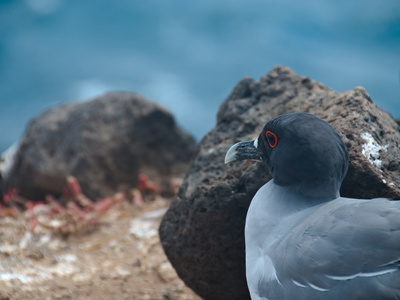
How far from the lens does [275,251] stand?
2.36 metres

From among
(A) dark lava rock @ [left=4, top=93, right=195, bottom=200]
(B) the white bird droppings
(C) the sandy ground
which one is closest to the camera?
(B) the white bird droppings

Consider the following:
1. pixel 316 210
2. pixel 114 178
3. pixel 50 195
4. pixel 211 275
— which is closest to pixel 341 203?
pixel 316 210

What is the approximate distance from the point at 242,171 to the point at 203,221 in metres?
0.46

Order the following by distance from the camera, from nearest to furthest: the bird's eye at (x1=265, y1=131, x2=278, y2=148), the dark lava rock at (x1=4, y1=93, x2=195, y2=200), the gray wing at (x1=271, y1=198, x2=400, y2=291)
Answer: the gray wing at (x1=271, y1=198, x2=400, y2=291), the bird's eye at (x1=265, y1=131, x2=278, y2=148), the dark lava rock at (x1=4, y1=93, x2=195, y2=200)

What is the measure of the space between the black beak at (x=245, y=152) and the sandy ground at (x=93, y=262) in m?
1.66

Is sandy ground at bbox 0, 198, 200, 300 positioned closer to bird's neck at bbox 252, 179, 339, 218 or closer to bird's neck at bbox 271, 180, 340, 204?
bird's neck at bbox 252, 179, 339, 218

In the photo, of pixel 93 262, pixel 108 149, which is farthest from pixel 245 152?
pixel 108 149

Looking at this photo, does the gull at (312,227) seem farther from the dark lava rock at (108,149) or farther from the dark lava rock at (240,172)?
the dark lava rock at (108,149)

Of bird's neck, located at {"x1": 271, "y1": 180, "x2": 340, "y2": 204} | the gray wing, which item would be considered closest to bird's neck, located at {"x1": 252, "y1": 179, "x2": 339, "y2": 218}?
bird's neck, located at {"x1": 271, "y1": 180, "x2": 340, "y2": 204}

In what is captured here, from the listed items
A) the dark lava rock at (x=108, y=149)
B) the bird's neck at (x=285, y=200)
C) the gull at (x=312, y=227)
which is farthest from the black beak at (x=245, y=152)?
the dark lava rock at (x=108, y=149)

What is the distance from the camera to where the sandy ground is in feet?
13.6

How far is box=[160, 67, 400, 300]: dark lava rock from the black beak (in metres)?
0.22

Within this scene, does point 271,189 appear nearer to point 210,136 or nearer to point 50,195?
point 210,136

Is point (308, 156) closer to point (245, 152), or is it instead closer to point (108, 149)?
point (245, 152)
